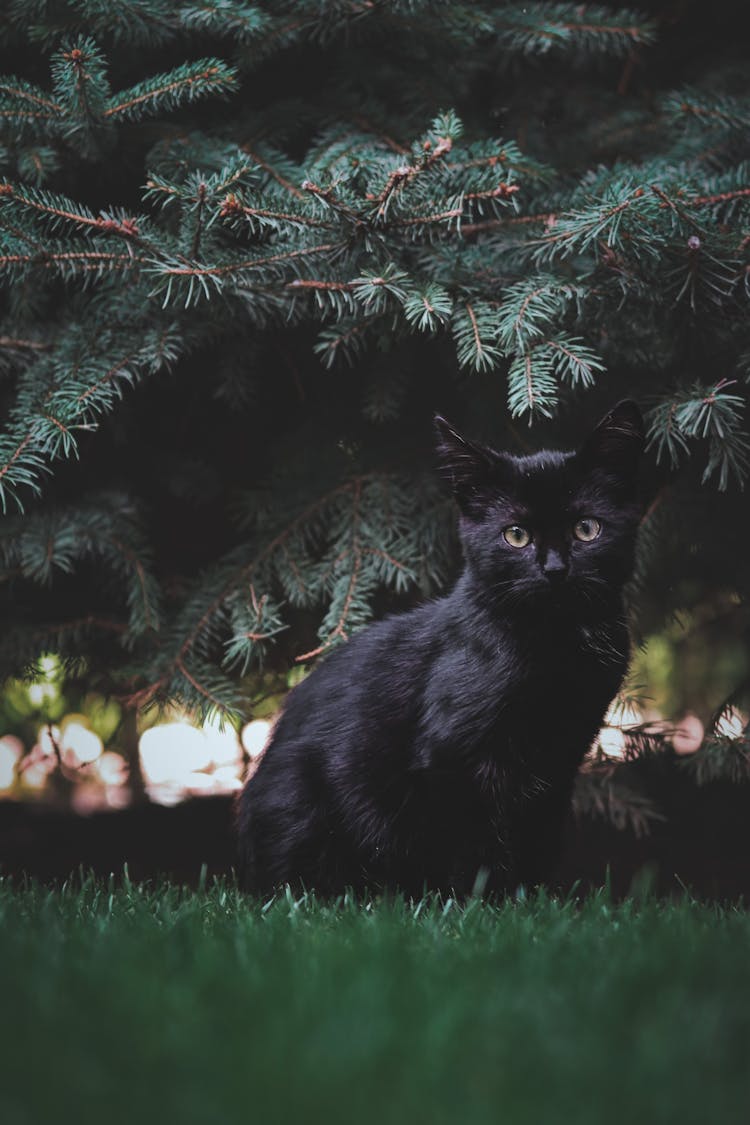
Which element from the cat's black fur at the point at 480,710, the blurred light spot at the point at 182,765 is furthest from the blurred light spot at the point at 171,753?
the cat's black fur at the point at 480,710

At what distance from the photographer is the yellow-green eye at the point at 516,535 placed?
2.25 meters

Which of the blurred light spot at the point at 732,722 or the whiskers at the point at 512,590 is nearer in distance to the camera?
the whiskers at the point at 512,590

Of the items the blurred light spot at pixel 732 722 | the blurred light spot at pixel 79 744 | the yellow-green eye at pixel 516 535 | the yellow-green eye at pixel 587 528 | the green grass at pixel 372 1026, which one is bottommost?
the blurred light spot at pixel 79 744

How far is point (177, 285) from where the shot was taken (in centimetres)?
233

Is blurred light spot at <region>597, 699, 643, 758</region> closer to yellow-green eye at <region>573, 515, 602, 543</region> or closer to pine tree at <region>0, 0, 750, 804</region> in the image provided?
pine tree at <region>0, 0, 750, 804</region>

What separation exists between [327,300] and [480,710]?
1107 millimetres

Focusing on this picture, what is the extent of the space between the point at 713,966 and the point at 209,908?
1.05m

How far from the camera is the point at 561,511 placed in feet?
7.32

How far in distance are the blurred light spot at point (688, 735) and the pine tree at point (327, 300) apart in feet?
0.58

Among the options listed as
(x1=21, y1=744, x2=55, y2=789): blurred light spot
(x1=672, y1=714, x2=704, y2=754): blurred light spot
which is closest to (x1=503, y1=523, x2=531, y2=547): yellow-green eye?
(x1=672, y1=714, x2=704, y2=754): blurred light spot

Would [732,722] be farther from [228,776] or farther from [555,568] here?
[228,776]

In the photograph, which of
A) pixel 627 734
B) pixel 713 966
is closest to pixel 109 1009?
pixel 713 966

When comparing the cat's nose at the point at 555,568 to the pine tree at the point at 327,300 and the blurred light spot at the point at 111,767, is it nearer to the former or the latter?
the pine tree at the point at 327,300

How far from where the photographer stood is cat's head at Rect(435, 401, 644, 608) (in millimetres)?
2195
